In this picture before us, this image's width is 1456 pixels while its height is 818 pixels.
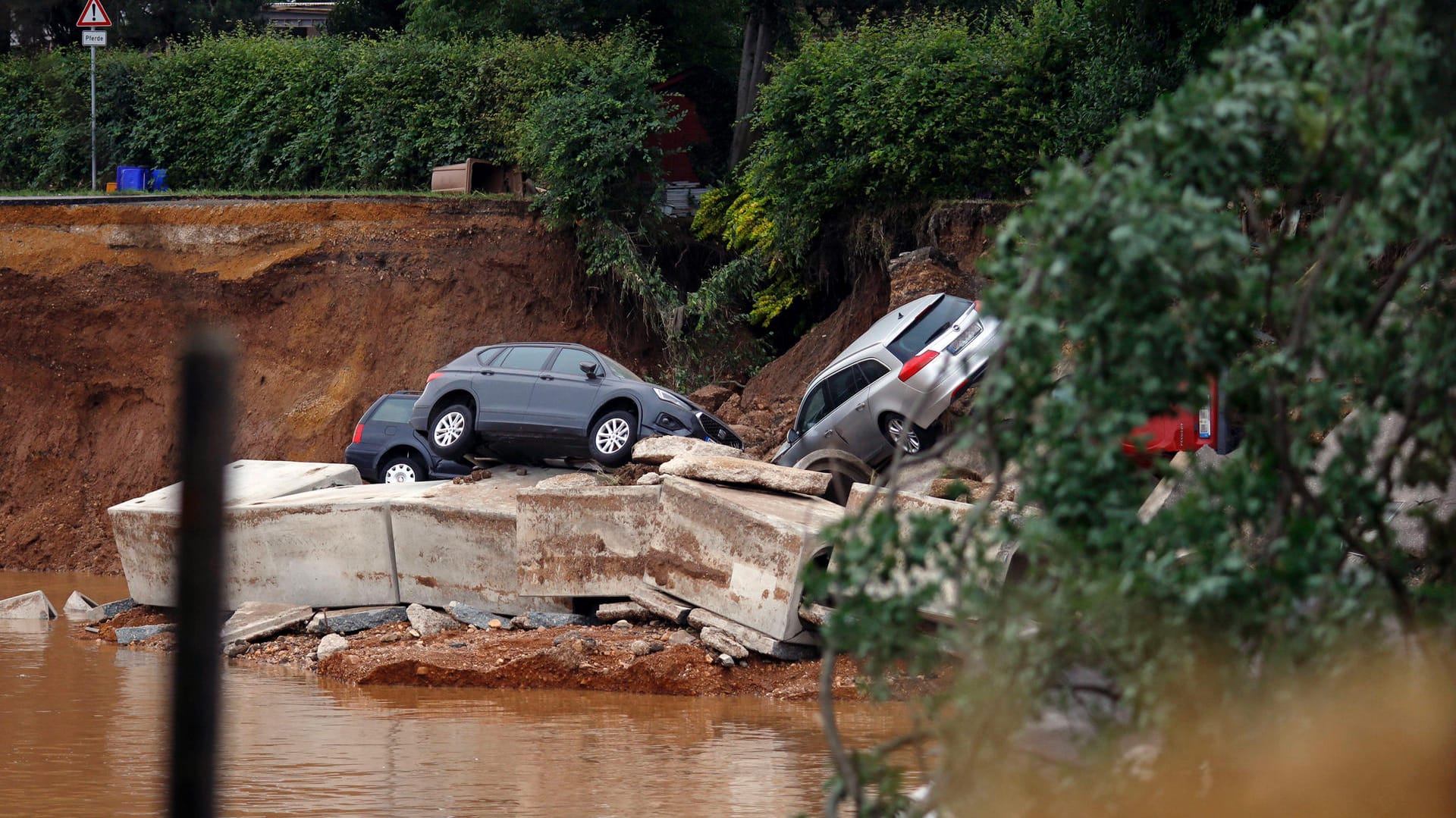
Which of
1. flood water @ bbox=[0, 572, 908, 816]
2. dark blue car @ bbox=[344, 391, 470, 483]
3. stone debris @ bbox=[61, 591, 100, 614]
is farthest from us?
dark blue car @ bbox=[344, 391, 470, 483]

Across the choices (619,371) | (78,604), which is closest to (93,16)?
(78,604)

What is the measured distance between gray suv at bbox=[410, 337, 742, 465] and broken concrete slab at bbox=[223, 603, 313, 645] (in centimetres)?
299

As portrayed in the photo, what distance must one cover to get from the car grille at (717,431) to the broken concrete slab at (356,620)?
14.0 feet

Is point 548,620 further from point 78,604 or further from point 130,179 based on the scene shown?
point 130,179

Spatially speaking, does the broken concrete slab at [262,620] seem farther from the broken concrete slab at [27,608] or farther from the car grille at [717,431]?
the car grille at [717,431]

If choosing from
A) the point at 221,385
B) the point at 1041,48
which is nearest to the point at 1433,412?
the point at 221,385

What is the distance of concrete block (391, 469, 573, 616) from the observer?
46.7 feet

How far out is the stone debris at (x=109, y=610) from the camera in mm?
17047

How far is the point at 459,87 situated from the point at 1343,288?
24.9 metres

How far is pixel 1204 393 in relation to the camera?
3.88 m

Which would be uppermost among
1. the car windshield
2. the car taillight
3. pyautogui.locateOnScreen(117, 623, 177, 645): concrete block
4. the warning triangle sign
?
the warning triangle sign

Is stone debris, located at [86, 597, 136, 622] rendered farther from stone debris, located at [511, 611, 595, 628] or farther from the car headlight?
the car headlight

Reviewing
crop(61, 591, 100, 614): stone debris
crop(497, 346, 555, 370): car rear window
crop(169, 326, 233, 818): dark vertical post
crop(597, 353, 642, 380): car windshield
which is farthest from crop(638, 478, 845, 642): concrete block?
crop(169, 326, 233, 818): dark vertical post

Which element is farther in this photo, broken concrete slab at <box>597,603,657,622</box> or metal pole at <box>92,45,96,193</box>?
metal pole at <box>92,45,96,193</box>
